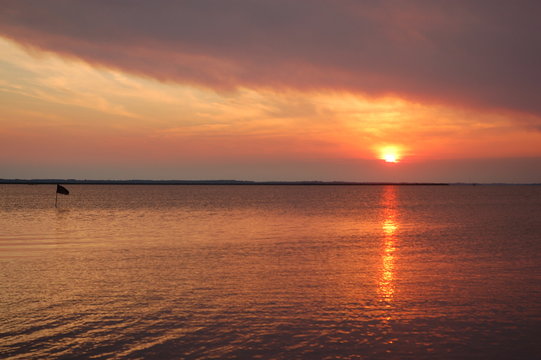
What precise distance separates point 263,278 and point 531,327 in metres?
11.5

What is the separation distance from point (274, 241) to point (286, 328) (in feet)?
77.7

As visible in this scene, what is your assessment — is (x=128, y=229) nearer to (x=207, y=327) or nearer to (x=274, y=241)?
(x=274, y=241)

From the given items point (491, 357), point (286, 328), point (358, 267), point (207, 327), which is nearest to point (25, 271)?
point (207, 327)

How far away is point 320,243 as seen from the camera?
122ft

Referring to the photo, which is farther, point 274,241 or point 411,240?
point 411,240

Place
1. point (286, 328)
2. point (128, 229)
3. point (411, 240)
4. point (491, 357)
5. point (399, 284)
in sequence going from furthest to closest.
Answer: point (128, 229), point (411, 240), point (399, 284), point (286, 328), point (491, 357)

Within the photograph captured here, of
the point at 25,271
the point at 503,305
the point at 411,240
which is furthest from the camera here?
the point at 411,240

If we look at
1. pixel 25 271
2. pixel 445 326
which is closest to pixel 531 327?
pixel 445 326

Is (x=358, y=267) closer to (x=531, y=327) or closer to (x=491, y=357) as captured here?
(x=531, y=327)

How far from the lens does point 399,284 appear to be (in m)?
21.4

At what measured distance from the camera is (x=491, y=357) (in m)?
12.3

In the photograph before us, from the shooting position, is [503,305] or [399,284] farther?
[399,284]

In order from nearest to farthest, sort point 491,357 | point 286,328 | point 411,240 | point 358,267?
point 491,357 → point 286,328 → point 358,267 → point 411,240

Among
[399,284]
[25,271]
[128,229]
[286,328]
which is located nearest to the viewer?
[286,328]
